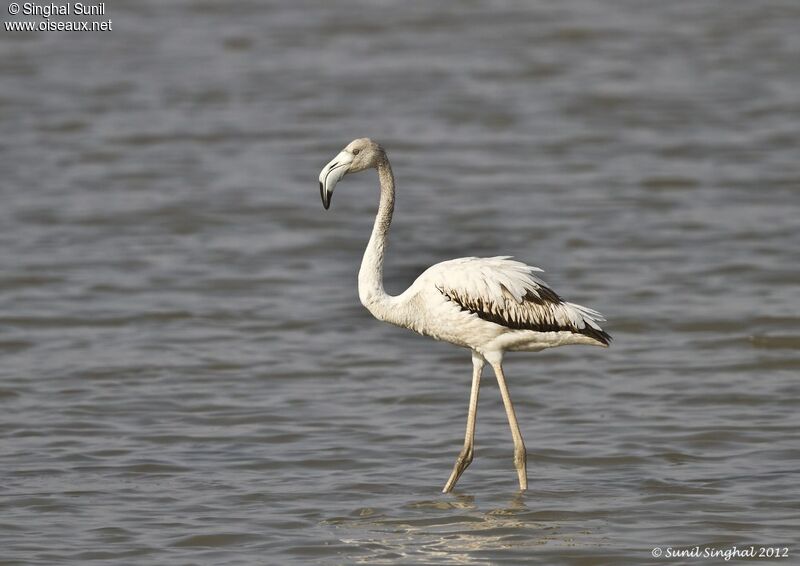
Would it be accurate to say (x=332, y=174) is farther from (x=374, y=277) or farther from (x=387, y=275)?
(x=387, y=275)

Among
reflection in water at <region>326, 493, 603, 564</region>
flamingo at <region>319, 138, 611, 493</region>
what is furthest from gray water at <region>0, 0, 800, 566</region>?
flamingo at <region>319, 138, 611, 493</region>

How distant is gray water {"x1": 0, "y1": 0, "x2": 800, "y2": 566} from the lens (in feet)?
28.9

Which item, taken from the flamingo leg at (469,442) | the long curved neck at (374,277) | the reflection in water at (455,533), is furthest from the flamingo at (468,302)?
the reflection in water at (455,533)

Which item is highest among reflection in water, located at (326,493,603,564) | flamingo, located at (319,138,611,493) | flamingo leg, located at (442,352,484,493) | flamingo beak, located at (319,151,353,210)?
flamingo beak, located at (319,151,353,210)

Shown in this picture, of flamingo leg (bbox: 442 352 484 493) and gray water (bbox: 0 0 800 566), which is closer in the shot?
gray water (bbox: 0 0 800 566)

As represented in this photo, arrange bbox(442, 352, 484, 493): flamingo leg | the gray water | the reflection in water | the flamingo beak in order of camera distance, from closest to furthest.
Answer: the reflection in water < the flamingo beak < the gray water < bbox(442, 352, 484, 493): flamingo leg

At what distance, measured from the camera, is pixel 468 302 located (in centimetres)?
→ 873

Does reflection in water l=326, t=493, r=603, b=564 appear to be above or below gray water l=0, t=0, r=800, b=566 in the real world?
below

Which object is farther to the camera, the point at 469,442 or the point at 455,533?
the point at 469,442

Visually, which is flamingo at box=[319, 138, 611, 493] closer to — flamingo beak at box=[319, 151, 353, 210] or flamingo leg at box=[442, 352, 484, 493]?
flamingo beak at box=[319, 151, 353, 210]

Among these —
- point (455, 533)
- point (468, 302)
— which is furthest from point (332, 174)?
point (455, 533)

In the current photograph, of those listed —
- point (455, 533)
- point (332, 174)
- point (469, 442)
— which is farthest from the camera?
point (469, 442)

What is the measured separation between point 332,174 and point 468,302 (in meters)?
1.07

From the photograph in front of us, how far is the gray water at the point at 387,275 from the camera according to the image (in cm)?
881
